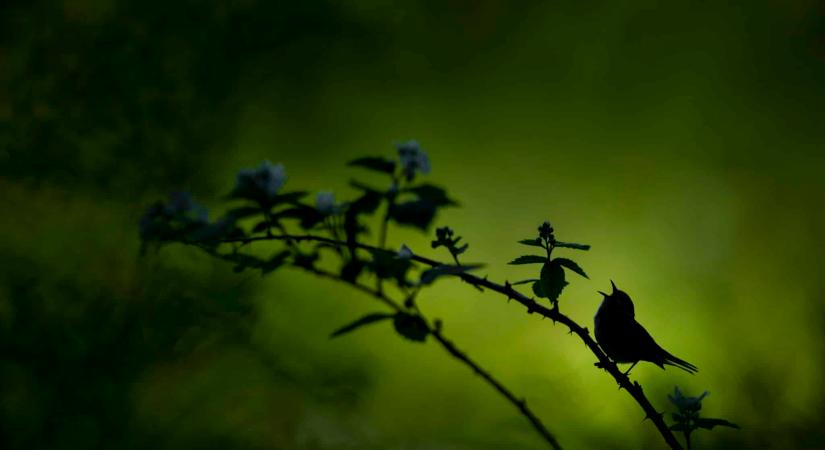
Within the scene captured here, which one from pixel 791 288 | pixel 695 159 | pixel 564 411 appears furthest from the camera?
pixel 695 159

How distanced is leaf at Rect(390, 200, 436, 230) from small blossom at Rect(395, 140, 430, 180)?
0.07 metres

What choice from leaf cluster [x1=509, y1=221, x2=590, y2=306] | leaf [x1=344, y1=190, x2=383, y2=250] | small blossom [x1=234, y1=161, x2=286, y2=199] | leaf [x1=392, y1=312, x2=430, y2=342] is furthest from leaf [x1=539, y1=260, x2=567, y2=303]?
small blossom [x1=234, y1=161, x2=286, y2=199]

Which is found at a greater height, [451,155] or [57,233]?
[451,155]

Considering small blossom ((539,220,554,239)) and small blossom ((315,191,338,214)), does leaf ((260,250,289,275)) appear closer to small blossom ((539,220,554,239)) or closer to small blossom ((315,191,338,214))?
small blossom ((315,191,338,214))

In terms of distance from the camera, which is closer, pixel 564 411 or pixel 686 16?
pixel 564 411

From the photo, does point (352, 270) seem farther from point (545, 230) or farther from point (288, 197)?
point (545, 230)

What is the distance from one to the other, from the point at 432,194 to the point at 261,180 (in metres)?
0.20

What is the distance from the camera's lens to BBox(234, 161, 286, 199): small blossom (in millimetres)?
734

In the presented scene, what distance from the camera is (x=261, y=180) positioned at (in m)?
0.74

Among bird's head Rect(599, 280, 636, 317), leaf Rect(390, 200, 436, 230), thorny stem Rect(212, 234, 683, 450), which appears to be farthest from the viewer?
leaf Rect(390, 200, 436, 230)

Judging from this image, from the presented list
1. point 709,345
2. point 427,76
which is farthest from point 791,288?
point 427,76

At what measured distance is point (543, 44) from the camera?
2.19m

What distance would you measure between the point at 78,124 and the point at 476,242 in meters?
1.05

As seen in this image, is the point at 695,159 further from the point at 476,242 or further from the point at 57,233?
the point at 57,233
